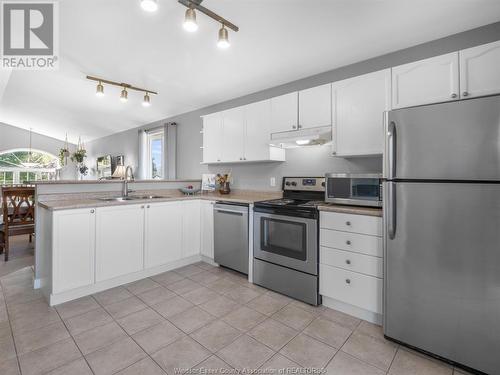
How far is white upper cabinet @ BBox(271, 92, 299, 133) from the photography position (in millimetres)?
2723

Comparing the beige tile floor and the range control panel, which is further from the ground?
the range control panel

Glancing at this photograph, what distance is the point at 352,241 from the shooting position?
2035 mm

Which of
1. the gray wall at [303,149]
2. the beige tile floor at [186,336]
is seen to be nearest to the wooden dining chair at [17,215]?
the beige tile floor at [186,336]

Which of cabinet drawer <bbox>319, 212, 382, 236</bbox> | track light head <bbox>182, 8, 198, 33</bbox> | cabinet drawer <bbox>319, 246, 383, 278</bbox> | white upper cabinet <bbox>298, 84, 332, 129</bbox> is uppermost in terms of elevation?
track light head <bbox>182, 8, 198, 33</bbox>

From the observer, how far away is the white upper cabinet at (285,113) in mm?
2723

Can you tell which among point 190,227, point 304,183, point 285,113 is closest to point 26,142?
point 190,227

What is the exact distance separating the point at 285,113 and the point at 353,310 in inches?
80.7

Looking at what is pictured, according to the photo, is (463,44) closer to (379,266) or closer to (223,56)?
(379,266)

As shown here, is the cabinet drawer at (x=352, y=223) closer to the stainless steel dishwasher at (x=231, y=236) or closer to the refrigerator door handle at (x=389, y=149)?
the refrigerator door handle at (x=389, y=149)

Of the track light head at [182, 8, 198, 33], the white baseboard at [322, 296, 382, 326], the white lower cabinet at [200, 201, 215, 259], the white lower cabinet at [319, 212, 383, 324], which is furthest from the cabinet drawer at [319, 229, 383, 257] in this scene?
the track light head at [182, 8, 198, 33]

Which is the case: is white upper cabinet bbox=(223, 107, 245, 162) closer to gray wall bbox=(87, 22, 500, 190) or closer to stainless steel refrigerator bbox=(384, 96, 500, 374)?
gray wall bbox=(87, 22, 500, 190)

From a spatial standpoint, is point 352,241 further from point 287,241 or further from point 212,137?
point 212,137

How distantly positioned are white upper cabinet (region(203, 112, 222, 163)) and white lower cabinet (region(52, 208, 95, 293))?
1727 millimetres

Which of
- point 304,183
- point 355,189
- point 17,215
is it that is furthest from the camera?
point 17,215
